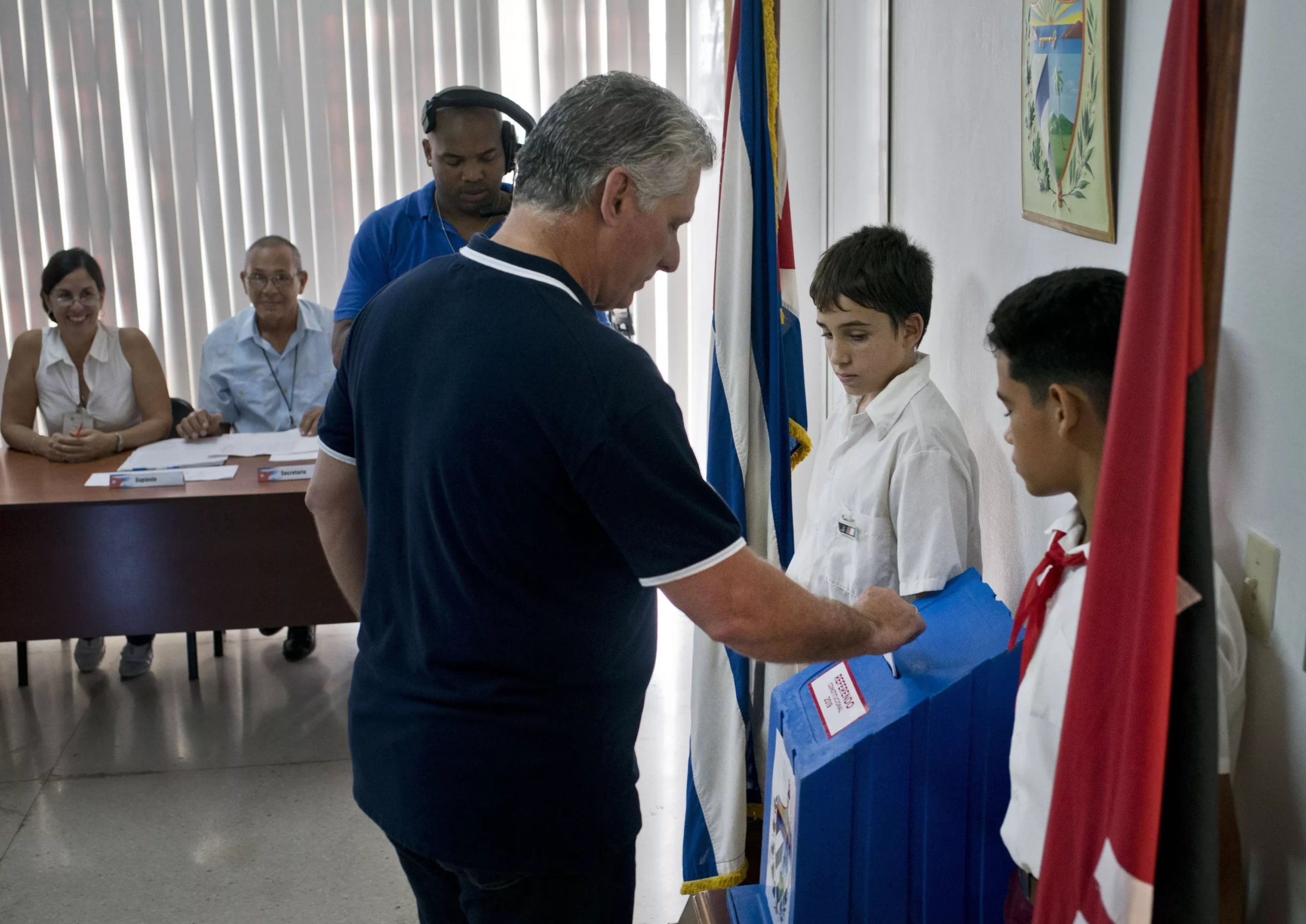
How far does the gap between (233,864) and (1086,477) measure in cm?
223

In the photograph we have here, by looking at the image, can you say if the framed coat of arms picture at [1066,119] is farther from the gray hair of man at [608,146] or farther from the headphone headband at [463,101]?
the headphone headband at [463,101]

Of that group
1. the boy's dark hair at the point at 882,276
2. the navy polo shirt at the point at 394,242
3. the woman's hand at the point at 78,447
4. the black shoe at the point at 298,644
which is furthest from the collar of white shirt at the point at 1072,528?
the woman's hand at the point at 78,447

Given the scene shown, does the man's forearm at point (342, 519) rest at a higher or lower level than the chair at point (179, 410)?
higher

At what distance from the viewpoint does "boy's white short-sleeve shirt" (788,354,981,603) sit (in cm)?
182

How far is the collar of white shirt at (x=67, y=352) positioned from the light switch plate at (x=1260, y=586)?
12.1ft

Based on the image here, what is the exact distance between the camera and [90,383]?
387cm

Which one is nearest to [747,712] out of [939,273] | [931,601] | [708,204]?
[931,601]

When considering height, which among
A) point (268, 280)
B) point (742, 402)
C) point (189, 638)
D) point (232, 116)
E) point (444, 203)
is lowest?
point (189, 638)

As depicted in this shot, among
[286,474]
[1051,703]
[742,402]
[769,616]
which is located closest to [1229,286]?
[1051,703]

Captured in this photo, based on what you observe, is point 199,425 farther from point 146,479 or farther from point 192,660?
point 192,660

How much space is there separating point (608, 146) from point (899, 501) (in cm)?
87

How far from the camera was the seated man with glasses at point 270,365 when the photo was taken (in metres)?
3.89

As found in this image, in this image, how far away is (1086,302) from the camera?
1.23 meters

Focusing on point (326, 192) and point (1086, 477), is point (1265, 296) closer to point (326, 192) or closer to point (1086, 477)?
point (1086, 477)
